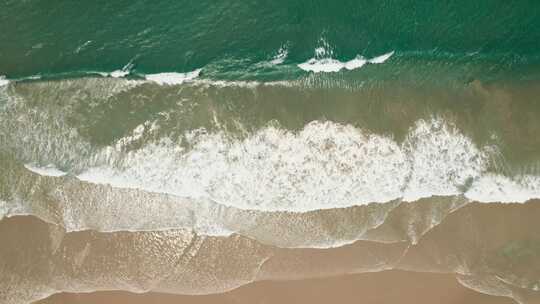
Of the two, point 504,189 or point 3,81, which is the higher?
point 3,81

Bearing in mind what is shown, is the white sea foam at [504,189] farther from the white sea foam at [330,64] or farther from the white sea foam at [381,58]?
the white sea foam at [330,64]

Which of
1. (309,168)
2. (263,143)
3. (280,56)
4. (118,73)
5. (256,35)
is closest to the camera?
(309,168)

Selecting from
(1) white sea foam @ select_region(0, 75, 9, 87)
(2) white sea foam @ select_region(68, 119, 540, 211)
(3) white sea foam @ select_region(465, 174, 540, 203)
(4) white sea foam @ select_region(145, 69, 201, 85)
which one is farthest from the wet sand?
(1) white sea foam @ select_region(0, 75, 9, 87)

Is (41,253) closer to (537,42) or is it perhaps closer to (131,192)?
(131,192)

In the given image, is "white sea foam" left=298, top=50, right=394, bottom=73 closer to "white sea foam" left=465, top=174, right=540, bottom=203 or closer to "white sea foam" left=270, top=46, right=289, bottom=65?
"white sea foam" left=270, top=46, right=289, bottom=65

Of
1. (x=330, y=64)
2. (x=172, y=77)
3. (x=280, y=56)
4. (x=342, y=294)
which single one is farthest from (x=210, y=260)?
(x=330, y=64)

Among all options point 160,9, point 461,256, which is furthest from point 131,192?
point 461,256

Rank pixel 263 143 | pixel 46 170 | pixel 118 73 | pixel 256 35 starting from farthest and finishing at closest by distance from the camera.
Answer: pixel 256 35 → pixel 118 73 → pixel 263 143 → pixel 46 170

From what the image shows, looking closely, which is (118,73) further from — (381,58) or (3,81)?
(381,58)
